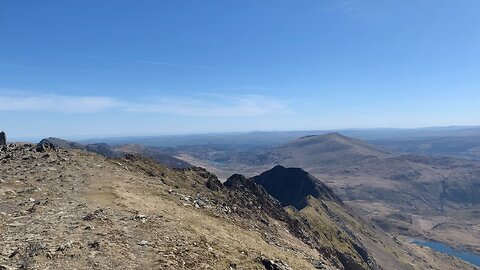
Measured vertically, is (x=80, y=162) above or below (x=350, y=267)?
above

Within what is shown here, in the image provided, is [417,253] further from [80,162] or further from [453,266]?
[80,162]

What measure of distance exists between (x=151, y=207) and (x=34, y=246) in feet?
40.9

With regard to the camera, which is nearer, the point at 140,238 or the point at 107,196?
the point at 140,238

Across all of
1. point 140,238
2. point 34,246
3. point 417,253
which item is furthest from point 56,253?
point 417,253

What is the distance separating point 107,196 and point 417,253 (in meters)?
191

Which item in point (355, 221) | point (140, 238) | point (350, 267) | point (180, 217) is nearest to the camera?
point (140, 238)

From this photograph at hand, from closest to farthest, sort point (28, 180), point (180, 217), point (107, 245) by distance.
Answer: point (107, 245) < point (180, 217) < point (28, 180)

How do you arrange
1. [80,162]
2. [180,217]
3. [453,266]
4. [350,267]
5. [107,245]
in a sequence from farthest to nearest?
[453,266] < [350,267] < [80,162] < [180,217] < [107,245]

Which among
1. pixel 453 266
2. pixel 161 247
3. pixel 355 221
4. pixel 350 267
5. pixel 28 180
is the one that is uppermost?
pixel 28 180

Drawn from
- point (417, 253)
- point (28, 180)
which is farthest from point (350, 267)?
point (417, 253)

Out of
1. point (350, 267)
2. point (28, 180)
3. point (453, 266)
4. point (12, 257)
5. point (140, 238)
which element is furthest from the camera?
point (453, 266)

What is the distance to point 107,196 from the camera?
115 feet

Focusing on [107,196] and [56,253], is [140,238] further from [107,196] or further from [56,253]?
[107,196]

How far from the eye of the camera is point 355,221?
178 m
